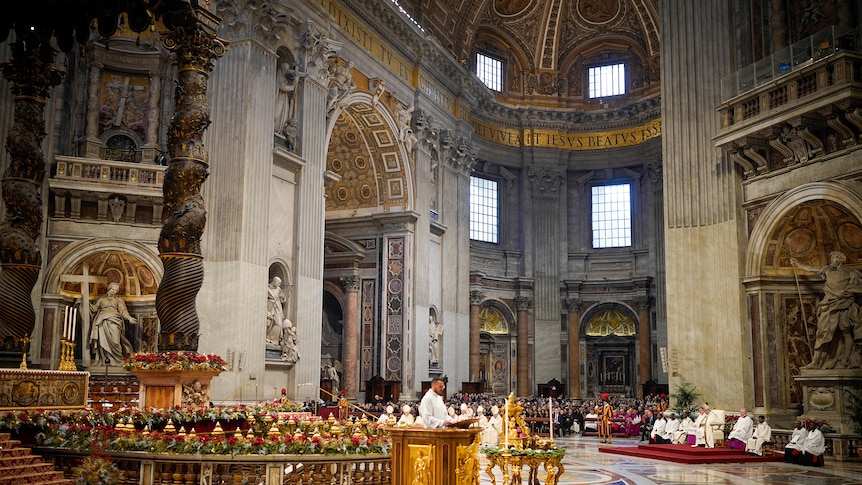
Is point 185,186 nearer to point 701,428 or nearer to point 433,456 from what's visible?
point 433,456

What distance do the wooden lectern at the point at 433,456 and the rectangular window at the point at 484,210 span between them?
2704 cm

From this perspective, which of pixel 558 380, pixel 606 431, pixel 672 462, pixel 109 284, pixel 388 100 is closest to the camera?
pixel 672 462

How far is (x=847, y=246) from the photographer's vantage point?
683 inches

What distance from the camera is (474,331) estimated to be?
3375cm

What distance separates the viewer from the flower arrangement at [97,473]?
337 inches

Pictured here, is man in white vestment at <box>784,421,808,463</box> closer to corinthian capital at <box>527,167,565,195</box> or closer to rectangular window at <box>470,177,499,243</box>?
rectangular window at <box>470,177,499,243</box>

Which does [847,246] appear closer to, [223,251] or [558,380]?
[223,251]

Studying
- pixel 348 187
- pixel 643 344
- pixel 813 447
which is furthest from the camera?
pixel 643 344

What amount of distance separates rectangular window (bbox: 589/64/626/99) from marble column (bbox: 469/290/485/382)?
35.9ft

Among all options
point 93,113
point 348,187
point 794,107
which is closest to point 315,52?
point 93,113

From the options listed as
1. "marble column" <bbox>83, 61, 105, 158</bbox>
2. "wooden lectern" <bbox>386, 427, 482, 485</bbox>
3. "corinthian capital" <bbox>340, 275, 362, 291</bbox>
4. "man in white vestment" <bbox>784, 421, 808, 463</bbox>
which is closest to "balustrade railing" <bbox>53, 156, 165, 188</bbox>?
"marble column" <bbox>83, 61, 105, 158</bbox>

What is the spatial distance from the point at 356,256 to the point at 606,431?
32.3 ft

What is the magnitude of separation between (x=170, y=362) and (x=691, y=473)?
900 centimetres

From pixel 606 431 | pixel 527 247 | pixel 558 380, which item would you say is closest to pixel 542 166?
pixel 527 247
